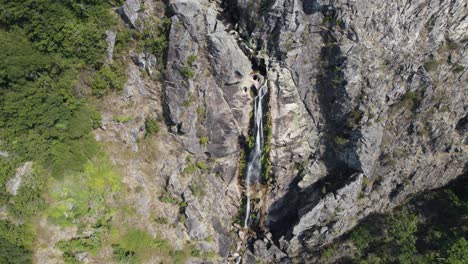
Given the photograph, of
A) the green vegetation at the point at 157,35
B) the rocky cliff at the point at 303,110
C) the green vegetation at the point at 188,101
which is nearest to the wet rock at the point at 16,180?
the rocky cliff at the point at 303,110

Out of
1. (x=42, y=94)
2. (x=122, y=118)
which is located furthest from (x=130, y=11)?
(x=42, y=94)

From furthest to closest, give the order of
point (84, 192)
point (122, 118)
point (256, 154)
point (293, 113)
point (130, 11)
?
point (256, 154), point (293, 113), point (122, 118), point (84, 192), point (130, 11)

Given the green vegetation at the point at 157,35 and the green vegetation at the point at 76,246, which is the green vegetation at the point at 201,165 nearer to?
the green vegetation at the point at 76,246

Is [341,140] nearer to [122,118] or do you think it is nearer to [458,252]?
[458,252]

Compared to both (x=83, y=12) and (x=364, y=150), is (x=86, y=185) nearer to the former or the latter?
(x=83, y=12)

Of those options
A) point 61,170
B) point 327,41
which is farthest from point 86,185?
point 327,41

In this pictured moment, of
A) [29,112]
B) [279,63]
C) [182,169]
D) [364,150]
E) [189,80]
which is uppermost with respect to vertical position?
[279,63]

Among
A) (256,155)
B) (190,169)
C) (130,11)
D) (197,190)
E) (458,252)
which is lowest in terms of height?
(197,190)
